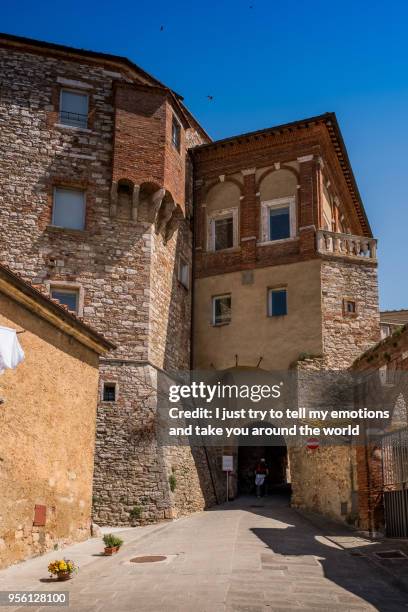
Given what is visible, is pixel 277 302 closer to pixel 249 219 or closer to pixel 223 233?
pixel 249 219

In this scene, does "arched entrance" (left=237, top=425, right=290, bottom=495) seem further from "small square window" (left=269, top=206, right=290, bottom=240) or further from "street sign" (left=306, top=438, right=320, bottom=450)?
"small square window" (left=269, top=206, right=290, bottom=240)

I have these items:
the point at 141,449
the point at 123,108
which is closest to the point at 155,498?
the point at 141,449

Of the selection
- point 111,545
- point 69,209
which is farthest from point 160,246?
point 111,545

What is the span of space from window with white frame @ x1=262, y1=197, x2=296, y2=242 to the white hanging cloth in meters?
16.1

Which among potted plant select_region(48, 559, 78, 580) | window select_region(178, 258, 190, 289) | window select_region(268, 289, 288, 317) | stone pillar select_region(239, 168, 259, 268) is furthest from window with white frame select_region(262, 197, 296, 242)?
potted plant select_region(48, 559, 78, 580)

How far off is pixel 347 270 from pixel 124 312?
852cm

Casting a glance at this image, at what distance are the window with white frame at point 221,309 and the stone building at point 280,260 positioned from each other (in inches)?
1.6

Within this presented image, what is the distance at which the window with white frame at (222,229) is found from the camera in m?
26.6

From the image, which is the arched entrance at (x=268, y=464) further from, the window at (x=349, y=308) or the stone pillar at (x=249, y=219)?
the stone pillar at (x=249, y=219)

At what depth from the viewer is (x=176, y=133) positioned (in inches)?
984

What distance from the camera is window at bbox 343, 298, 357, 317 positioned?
79.5 ft

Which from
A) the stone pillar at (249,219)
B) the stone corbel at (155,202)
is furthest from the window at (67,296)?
the stone pillar at (249,219)

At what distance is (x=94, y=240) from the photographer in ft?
73.9

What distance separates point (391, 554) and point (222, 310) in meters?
13.5
